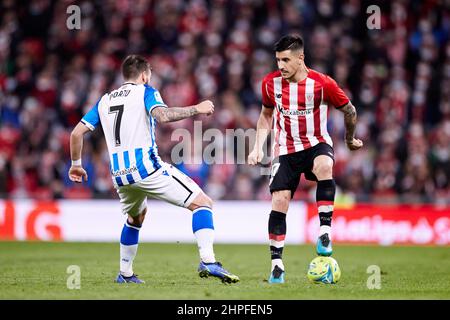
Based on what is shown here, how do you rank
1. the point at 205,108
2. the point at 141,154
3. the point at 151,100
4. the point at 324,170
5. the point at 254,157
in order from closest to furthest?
the point at 205,108
the point at 151,100
the point at 141,154
the point at 254,157
the point at 324,170

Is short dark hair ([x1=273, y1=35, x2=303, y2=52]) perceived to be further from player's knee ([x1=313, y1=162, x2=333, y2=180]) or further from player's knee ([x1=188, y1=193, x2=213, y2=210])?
player's knee ([x1=188, y1=193, x2=213, y2=210])

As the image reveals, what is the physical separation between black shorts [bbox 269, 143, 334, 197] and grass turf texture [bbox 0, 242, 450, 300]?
970 millimetres

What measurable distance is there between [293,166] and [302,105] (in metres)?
0.62

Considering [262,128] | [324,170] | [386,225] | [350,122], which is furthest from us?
[386,225]

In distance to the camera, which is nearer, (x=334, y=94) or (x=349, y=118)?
(x=334, y=94)

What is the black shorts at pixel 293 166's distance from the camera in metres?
8.52

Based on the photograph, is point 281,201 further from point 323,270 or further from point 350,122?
point 350,122

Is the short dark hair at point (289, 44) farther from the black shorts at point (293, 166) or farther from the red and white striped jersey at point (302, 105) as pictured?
the black shorts at point (293, 166)

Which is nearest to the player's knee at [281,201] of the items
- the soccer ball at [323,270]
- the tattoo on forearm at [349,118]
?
the soccer ball at [323,270]

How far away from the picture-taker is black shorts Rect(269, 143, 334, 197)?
852 centimetres

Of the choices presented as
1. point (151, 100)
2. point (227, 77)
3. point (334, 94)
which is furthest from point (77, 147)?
point (227, 77)

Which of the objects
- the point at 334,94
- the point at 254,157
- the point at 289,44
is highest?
the point at 289,44

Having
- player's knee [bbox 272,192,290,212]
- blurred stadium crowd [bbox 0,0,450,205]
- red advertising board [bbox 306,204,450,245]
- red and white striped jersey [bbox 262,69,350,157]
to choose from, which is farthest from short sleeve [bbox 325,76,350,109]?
blurred stadium crowd [bbox 0,0,450,205]

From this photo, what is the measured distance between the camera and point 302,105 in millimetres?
8492
